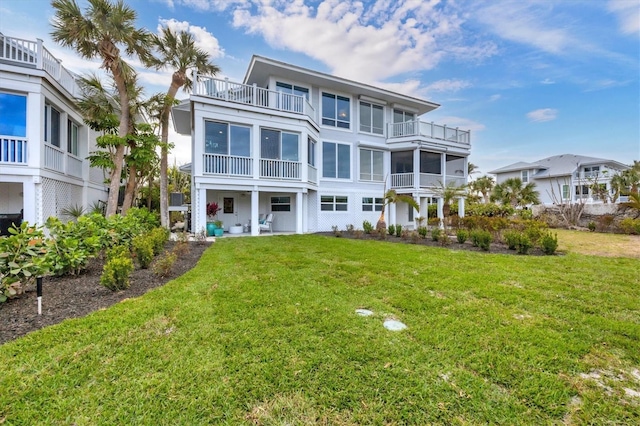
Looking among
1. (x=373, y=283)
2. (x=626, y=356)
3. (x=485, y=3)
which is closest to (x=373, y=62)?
(x=485, y=3)

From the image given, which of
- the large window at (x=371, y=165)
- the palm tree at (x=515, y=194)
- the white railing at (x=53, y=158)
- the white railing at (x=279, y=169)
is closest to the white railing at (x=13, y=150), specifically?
the white railing at (x=53, y=158)

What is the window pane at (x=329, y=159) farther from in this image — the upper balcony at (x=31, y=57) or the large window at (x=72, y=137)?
the large window at (x=72, y=137)

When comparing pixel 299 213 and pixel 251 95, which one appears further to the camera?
pixel 299 213

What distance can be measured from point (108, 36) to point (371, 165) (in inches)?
542

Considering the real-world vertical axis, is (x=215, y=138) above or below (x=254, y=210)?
above

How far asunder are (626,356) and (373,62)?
18.0 metres

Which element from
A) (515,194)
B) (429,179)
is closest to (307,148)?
(429,179)

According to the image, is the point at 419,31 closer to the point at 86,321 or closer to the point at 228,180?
the point at 228,180

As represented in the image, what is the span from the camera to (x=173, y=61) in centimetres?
1272

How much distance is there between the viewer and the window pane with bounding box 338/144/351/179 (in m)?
16.8

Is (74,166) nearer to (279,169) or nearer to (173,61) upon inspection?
(173,61)

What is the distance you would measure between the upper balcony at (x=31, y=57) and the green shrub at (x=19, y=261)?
29.9 feet

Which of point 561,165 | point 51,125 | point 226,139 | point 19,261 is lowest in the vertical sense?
point 19,261

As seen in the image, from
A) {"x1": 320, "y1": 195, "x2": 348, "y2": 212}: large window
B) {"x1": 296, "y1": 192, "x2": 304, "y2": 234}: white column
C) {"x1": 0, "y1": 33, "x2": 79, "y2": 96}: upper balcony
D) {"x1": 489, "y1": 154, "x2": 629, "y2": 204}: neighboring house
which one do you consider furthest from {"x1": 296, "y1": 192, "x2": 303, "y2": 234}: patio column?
{"x1": 489, "y1": 154, "x2": 629, "y2": 204}: neighboring house
